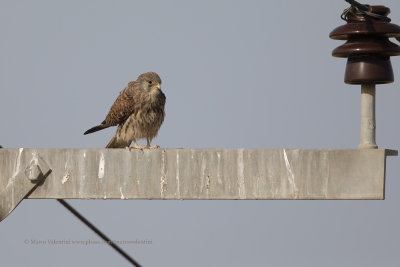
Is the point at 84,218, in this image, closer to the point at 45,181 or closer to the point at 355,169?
the point at 45,181

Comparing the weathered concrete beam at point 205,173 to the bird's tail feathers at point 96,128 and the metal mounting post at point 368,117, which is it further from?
the bird's tail feathers at point 96,128

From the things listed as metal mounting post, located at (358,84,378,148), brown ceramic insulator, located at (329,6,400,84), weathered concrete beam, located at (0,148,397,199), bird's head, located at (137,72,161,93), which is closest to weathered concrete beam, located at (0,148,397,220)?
weathered concrete beam, located at (0,148,397,199)

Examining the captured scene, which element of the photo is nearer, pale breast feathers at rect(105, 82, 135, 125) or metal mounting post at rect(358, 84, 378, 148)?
metal mounting post at rect(358, 84, 378, 148)

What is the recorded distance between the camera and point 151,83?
7.48 meters

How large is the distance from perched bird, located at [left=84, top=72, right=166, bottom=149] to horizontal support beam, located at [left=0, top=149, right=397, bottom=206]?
2.98 metres

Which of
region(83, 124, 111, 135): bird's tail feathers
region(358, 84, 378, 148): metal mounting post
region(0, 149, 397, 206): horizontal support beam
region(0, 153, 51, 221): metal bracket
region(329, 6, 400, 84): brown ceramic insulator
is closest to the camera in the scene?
region(0, 149, 397, 206): horizontal support beam

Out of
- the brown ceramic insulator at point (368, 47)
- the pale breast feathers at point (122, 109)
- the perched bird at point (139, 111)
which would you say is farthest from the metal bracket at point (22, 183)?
the pale breast feathers at point (122, 109)

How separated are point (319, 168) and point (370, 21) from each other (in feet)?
3.71

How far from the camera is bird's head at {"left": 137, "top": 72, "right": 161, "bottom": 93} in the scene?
7.45m

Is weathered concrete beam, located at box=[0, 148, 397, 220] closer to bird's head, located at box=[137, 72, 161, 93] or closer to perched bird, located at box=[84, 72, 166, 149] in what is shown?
perched bird, located at box=[84, 72, 166, 149]

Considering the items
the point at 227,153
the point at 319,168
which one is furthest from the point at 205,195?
the point at 319,168

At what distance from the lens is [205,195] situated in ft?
14.1

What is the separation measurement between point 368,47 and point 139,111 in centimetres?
324

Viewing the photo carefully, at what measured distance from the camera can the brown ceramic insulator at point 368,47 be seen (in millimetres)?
4707
